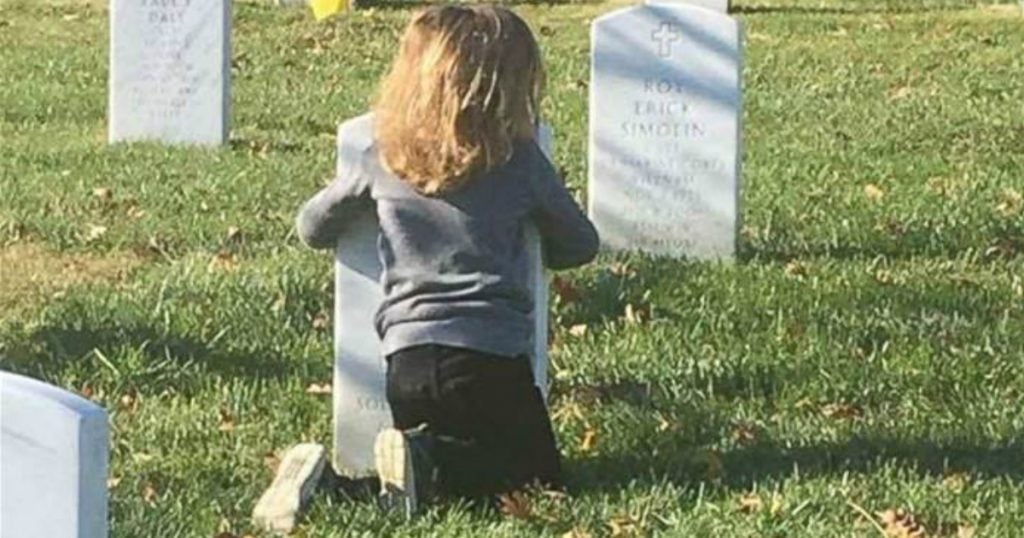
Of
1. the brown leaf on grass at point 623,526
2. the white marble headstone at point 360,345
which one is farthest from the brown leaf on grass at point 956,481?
the white marble headstone at point 360,345

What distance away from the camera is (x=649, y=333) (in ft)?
23.8

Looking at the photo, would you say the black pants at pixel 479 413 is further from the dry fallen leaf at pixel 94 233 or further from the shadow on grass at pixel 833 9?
the shadow on grass at pixel 833 9

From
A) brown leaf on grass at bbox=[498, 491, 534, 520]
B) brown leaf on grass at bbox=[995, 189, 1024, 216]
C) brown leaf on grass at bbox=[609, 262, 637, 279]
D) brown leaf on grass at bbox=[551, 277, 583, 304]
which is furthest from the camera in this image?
brown leaf on grass at bbox=[995, 189, 1024, 216]

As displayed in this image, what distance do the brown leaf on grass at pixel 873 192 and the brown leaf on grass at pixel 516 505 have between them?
4689 mm

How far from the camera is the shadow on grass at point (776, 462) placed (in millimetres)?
5785

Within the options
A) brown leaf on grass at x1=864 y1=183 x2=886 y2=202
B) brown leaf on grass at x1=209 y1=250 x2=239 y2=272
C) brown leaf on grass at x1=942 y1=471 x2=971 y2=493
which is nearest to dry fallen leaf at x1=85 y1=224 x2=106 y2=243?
brown leaf on grass at x1=209 y1=250 x2=239 y2=272

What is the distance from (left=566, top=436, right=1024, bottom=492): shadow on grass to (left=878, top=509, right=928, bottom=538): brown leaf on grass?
346 millimetres

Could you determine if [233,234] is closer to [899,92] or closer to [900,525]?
[900,525]

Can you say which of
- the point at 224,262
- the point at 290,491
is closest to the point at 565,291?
the point at 224,262

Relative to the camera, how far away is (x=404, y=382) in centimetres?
562

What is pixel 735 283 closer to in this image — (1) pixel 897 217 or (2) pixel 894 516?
(1) pixel 897 217

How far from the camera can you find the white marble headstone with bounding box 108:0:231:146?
11.7 m

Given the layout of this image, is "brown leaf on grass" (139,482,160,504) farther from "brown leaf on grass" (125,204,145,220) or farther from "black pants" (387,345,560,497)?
"brown leaf on grass" (125,204,145,220)

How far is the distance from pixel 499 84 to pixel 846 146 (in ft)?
21.0
